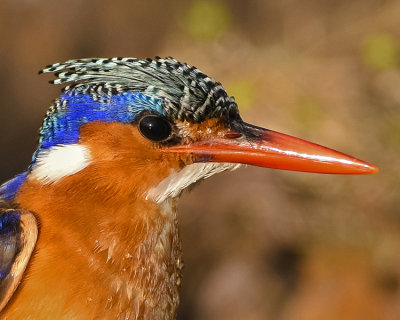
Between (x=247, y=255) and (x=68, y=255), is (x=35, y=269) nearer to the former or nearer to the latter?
(x=68, y=255)

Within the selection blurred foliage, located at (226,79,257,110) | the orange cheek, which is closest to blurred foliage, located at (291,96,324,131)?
blurred foliage, located at (226,79,257,110)

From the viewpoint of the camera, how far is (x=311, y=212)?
18.9ft

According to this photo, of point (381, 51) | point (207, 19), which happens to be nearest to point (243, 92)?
point (381, 51)

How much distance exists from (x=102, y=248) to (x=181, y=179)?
1.44ft

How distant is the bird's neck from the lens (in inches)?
109

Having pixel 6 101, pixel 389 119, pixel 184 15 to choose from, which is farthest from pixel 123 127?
pixel 184 15

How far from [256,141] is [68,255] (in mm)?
906

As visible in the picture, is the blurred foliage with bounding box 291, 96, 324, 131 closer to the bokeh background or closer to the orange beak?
the bokeh background

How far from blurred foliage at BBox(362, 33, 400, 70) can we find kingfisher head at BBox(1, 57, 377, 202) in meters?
4.22

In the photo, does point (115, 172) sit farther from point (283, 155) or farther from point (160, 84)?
Answer: point (283, 155)

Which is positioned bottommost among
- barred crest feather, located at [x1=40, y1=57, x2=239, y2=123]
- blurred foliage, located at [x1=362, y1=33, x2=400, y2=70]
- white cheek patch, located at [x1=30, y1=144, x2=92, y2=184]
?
white cheek patch, located at [x1=30, y1=144, x2=92, y2=184]

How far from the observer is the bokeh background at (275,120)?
5512mm

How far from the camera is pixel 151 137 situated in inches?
108

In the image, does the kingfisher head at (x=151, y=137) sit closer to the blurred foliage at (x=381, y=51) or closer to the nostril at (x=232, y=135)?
the nostril at (x=232, y=135)
